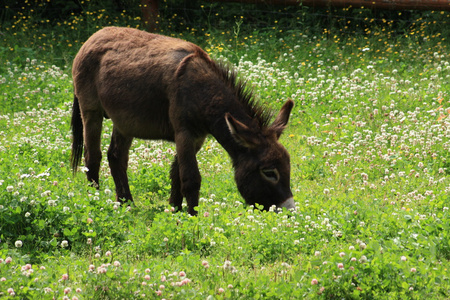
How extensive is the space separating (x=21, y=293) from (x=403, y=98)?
268 inches

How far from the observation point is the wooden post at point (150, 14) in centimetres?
1362

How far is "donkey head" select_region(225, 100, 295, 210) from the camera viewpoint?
232 inches

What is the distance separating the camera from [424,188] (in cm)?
695

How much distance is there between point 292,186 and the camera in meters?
7.26

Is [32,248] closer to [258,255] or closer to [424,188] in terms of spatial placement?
[258,255]

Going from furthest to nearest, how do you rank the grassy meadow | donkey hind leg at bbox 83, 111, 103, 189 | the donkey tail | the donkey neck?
the donkey tail, donkey hind leg at bbox 83, 111, 103, 189, the donkey neck, the grassy meadow

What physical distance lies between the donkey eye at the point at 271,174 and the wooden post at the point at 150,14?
8327 millimetres

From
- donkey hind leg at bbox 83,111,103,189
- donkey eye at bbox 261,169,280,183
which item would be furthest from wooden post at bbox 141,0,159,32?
donkey eye at bbox 261,169,280,183

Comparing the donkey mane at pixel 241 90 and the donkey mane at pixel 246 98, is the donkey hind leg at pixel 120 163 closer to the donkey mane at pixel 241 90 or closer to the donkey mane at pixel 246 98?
the donkey mane at pixel 241 90

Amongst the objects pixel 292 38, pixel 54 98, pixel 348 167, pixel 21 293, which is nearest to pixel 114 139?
pixel 348 167

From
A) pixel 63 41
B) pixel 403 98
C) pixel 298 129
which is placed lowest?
pixel 63 41

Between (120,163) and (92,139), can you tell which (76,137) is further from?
(120,163)

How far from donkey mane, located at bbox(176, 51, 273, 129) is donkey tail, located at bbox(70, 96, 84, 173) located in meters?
1.90

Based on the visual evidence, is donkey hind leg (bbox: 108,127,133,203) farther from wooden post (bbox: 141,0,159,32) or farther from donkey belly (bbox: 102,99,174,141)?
wooden post (bbox: 141,0,159,32)
